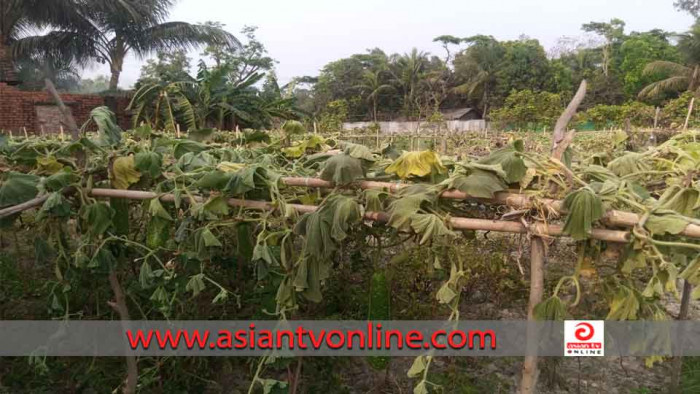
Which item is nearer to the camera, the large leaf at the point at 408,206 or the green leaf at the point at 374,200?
the large leaf at the point at 408,206

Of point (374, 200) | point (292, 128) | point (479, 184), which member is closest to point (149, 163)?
point (292, 128)

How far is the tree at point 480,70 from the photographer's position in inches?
1181

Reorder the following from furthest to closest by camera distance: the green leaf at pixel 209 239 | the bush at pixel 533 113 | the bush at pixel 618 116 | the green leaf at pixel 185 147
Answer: the bush at pixel 533 113, the bush at pixel 618 116, the green leaf at pixel 185 147, the green leaf at pixel 209 239

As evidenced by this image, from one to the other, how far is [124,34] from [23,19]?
3.38 metres

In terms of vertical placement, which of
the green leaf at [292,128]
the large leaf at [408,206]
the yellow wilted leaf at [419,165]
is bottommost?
the large leaf at [408,206]

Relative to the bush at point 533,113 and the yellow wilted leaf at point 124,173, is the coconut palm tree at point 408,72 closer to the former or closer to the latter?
the bush at point 533,113

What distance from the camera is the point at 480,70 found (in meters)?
30.6

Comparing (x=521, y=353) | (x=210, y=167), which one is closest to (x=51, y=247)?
(x=210, y=167)

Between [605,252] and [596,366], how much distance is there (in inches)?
81.4

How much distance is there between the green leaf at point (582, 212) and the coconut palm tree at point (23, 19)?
1890 cm

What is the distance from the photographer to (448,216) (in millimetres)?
1638

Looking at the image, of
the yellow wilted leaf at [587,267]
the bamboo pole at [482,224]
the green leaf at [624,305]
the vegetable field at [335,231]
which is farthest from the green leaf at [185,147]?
the green leaf at [624,305]

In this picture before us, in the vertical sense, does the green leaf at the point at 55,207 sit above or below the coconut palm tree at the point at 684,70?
below

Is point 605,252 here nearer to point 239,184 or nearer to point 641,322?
point 641,322
